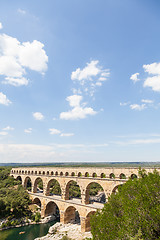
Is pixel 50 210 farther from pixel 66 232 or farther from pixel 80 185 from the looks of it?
pixel 80 185

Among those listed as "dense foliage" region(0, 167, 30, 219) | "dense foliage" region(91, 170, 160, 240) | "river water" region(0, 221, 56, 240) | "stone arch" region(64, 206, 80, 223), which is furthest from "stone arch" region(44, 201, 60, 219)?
"dense foliage" region(91, 170, 160, 240)

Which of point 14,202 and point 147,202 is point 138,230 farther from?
point 14,202

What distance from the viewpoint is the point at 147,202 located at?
440 inches

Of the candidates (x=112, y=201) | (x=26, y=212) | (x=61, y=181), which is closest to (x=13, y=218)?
(x=26, y=212)

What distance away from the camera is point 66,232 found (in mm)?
27203

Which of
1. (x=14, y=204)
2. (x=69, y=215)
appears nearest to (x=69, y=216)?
(x=69, y=215)

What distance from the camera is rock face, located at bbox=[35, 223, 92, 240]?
25.4 m

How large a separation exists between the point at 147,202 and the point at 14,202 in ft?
112

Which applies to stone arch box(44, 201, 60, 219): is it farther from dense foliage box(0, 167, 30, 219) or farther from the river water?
dense foliage box(0, 167, 30, 219)

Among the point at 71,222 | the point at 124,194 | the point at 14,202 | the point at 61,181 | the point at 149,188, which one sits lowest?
the point at 71,222

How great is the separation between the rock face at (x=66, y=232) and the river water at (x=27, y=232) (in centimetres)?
261

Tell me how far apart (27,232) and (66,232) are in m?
8.85

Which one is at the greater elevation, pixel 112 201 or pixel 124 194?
pixel 124 194

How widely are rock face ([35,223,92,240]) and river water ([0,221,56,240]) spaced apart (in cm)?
261
